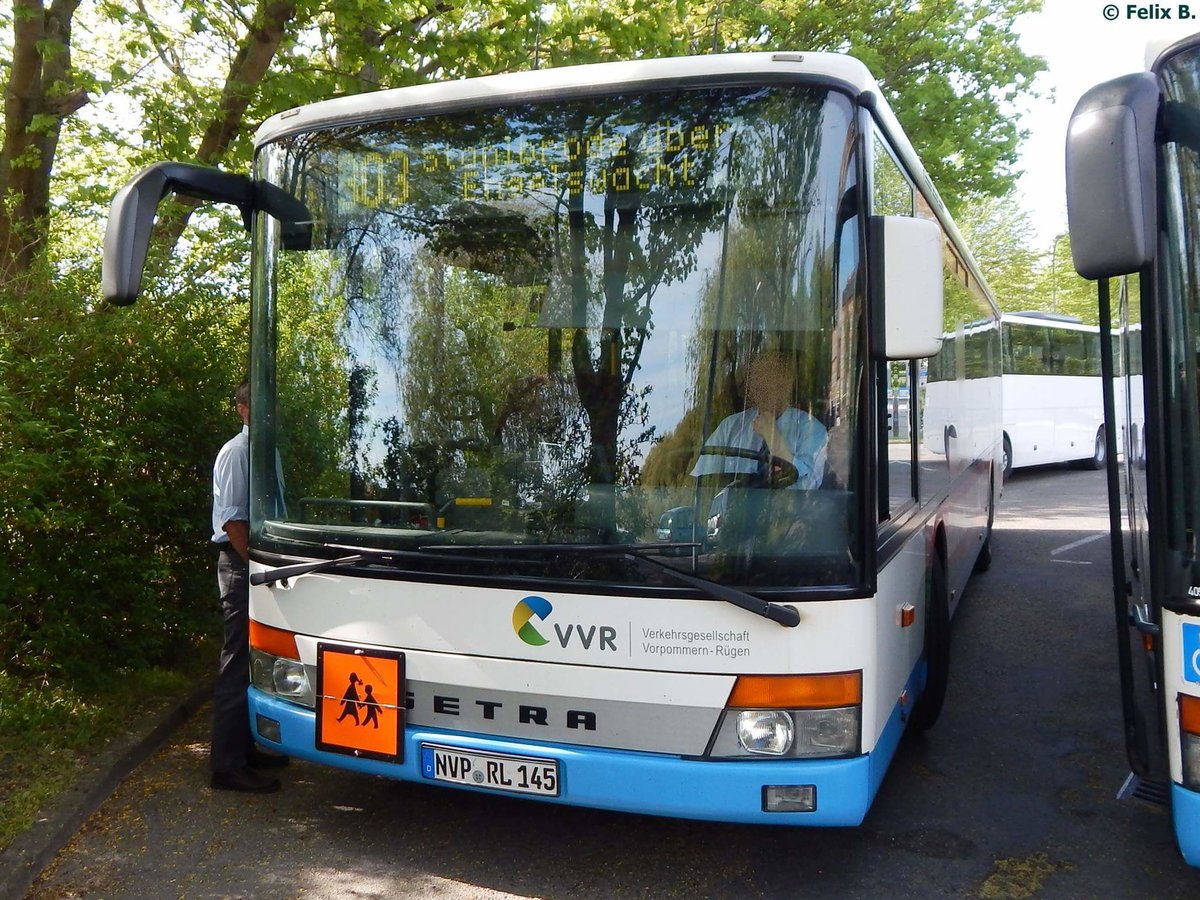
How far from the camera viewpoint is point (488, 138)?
4.09m

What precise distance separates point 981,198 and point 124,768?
18.2 meters

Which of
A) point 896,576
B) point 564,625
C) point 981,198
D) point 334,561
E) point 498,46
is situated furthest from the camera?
point 981,198

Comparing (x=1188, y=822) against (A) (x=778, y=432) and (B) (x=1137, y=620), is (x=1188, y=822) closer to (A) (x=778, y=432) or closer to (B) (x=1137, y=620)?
(B) (x=1137, y=620)

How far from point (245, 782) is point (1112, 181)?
4333mm

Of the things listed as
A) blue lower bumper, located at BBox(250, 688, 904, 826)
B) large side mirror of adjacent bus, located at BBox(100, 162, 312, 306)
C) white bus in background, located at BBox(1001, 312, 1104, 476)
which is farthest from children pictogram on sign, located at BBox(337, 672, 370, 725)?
white bus in background, located at BBox(1001, 312, 1104, 476)

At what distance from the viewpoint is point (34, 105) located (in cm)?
893

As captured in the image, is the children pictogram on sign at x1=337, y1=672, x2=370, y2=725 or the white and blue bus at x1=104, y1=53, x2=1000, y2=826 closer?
the white and blue bus at x1=104, y1=53, x2=1000, y2=826

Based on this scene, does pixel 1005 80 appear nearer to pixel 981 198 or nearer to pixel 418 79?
pixel 981 198

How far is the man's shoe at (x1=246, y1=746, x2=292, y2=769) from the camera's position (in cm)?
546

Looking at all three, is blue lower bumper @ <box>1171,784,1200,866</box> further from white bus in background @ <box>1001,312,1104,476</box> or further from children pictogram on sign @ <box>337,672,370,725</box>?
white bus in background @ <box>1001,312,1104,476</box>

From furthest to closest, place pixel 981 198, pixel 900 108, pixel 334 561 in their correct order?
pixel 981 198
pixel 900 108
pixel 334 561

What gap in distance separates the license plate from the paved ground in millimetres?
474

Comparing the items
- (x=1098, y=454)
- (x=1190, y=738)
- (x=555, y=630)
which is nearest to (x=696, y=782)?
(x=555, y=630)

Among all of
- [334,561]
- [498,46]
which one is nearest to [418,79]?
Answer: [498,46]
